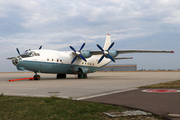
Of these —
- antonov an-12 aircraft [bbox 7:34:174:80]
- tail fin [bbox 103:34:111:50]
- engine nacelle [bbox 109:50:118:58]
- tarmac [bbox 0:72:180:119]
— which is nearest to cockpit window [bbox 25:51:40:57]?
antonov an-12 aircraft [bbox 7:34:174:80]

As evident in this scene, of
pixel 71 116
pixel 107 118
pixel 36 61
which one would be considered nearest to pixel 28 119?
pixel 71 116

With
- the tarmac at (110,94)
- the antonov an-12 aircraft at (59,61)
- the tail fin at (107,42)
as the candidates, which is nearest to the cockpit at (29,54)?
the antonov an-12 aircraft at (59,61)

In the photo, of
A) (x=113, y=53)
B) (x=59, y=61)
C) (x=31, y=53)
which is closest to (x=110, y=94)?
(x=31, y=53)

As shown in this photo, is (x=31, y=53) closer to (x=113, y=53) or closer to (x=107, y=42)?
(x=113, y=53)

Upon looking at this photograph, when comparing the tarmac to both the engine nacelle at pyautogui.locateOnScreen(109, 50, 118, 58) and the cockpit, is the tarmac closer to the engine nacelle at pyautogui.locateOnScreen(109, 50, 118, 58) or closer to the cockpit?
the cockpit

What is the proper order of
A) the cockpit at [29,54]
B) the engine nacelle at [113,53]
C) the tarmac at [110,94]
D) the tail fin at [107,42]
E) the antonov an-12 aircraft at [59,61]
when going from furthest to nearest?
the tail fin at [107,42] → the engine nacelle at [113,53] → the cockpit at [29,54] → the antonov an-12 aircraft at [59,61] → the tarmac at [110,94]

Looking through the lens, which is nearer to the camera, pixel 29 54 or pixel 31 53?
pixel 29 54

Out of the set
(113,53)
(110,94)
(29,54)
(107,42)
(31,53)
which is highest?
(107,42)

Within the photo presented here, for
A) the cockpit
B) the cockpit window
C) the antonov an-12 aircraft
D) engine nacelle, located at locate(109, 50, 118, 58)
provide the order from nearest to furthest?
1. the antonov an-12 aircraft
2. the cockpit
3. the cockpit window
4. engine nacelle, located at locate(109, 50, 118, 58)

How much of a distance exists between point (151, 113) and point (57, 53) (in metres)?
27.7

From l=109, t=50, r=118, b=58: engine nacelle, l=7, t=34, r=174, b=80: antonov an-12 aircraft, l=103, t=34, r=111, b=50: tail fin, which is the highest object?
l=103, t=34, r=111, b=50: tail fin

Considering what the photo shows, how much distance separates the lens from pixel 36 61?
28.4 m

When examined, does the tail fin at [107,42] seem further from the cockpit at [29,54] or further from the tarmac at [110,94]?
the tarmac at [110,94]

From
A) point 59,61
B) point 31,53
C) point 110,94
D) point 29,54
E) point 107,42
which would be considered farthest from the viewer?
point 107,42
